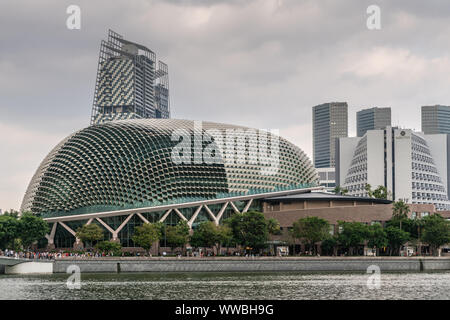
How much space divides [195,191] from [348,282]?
63.6 m

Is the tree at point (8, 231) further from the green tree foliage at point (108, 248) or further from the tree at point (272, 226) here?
the tree at point (272, 226)

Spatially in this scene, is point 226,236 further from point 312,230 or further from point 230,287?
point 230,287

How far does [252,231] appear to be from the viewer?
4552 inches

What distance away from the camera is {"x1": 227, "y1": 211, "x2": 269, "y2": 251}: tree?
377 ft

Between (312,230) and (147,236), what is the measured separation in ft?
81.3

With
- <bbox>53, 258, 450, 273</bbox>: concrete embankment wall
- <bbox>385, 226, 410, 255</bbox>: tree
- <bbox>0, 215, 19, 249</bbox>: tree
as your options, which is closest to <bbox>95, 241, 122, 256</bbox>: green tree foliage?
<bbox>0, 215, 19, 249</bbox>: tree

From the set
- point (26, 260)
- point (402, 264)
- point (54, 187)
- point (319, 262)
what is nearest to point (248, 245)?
point (319, 262)

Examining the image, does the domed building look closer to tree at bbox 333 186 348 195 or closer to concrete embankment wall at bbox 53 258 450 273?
tree at bbox 333 186 348 195

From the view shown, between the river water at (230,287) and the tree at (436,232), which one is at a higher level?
the tree at (436,232)

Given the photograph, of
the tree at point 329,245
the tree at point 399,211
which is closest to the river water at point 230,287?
the tree at point 329,245

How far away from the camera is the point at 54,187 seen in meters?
140

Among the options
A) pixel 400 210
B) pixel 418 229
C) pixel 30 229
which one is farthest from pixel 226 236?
pixel 400 210

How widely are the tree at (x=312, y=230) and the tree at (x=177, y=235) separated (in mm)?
16712

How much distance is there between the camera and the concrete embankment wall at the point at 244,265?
9838 centimetres
